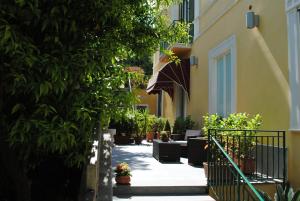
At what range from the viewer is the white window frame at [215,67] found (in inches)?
423

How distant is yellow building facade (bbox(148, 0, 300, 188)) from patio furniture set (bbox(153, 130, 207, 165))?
4.13ft

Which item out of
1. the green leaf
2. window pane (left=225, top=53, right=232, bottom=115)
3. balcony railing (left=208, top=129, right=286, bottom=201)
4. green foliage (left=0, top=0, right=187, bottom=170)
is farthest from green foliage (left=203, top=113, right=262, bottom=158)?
the green leaf

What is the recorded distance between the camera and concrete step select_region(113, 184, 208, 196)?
7483 mm

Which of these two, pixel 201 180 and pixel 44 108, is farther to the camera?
pixel 201 180

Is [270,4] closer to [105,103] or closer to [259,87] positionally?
[259,87]

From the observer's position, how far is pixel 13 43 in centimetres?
372

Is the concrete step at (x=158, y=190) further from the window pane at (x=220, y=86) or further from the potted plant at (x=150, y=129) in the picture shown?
the potted plant at (x=150, y=129)

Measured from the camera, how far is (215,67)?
12.7 meters

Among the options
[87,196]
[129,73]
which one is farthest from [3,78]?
[87,196]

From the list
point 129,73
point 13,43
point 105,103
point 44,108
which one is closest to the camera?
point 13,43

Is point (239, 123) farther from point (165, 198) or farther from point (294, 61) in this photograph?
point (165, 198)

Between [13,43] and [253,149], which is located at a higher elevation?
[13,43]

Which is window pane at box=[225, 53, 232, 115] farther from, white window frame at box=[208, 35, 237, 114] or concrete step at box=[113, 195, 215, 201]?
concrete step at box=[113, 195, 215, 201]

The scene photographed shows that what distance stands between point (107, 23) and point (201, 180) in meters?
4.31
